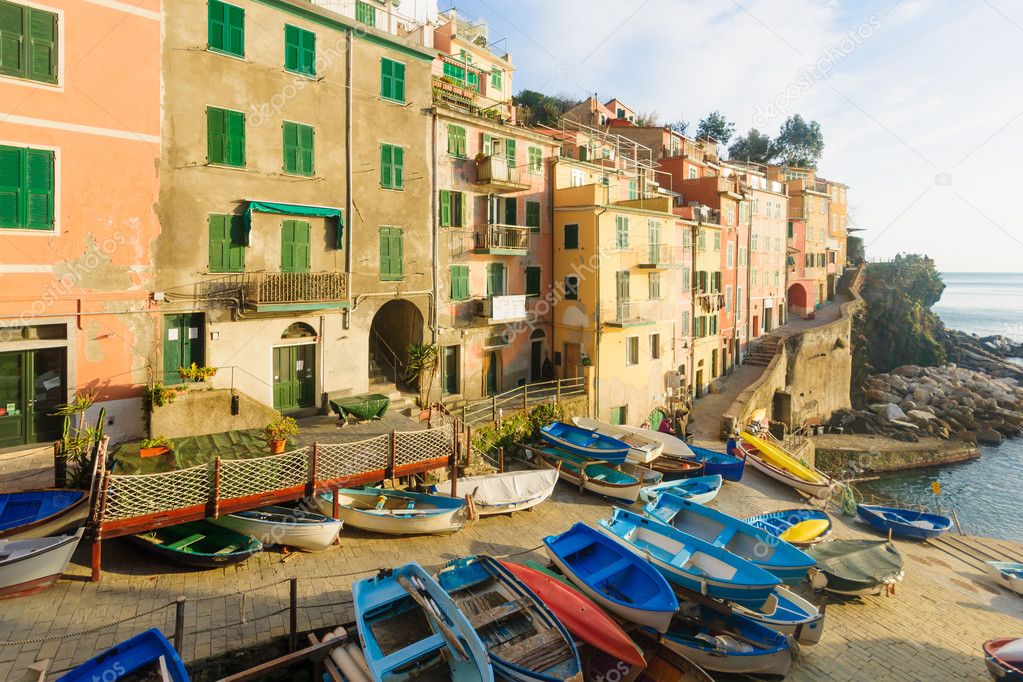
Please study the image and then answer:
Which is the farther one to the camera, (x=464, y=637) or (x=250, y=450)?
(x=250, y=450)

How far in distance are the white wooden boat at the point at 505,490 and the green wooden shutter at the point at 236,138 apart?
12251 mm

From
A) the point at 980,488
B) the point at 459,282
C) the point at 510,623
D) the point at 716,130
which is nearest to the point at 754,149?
the point at 716,130

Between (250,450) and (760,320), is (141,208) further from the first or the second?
(760,320)

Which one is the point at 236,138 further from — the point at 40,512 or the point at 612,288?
the point at 612,288

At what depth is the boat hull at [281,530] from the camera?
1343 cm

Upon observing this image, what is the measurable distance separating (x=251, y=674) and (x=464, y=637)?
3.66 m

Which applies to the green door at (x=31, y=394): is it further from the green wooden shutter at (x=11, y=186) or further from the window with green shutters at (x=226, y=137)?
the window with green shutters at (x=226, y=137)

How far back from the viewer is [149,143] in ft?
55.0

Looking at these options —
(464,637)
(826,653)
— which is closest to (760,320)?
(826,653)

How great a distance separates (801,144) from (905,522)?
6404cm

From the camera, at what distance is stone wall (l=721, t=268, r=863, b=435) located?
120 ft

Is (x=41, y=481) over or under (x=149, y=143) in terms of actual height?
under

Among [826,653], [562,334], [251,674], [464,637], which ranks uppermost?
[562,334]

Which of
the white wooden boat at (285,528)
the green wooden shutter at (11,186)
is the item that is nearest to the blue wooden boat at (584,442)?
the white wooden boat at (285,528)
